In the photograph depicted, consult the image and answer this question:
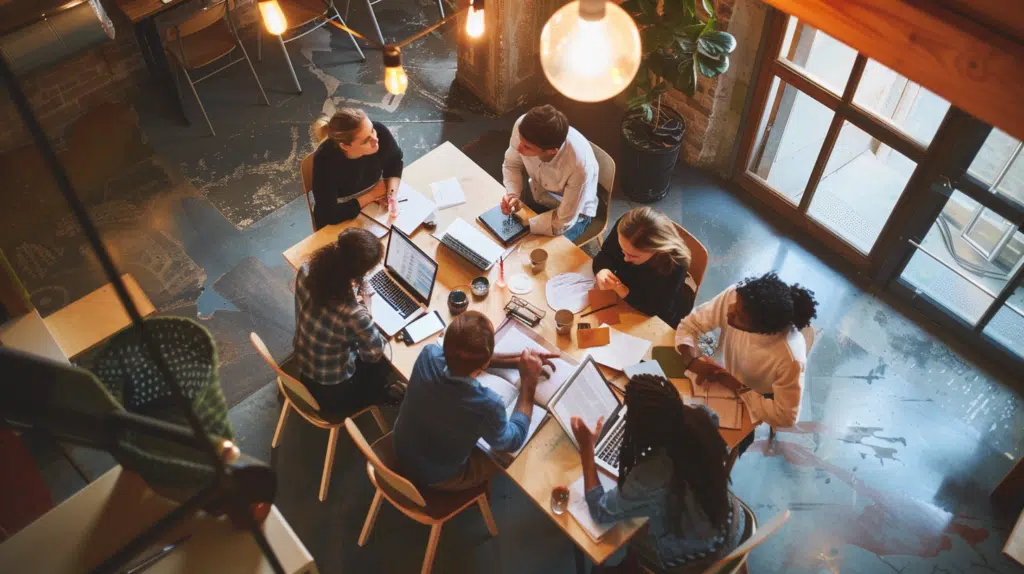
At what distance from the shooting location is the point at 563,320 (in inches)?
141

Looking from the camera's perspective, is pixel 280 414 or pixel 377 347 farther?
pixel 280 414

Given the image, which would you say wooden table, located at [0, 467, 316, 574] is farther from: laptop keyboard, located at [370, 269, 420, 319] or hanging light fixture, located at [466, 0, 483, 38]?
hanging light fixture, located at [466, 0, 483, 38]

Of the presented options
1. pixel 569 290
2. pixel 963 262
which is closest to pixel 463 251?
pixel 569 290

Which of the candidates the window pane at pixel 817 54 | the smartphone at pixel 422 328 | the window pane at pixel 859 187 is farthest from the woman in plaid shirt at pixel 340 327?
the window pane at pixel 859 187

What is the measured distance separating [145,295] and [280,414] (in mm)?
1334

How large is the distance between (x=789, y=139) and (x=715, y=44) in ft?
4.02

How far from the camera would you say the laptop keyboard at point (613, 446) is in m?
3.21

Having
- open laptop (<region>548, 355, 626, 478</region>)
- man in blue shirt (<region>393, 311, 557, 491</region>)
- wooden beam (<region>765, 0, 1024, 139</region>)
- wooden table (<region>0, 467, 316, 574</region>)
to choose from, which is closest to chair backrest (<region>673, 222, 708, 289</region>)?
open laptop (<region>548, 355, 626, 478</region>)

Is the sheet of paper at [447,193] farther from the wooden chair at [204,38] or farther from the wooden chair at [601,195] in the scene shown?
the wooden chair at [204,38]

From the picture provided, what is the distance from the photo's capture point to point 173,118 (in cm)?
613

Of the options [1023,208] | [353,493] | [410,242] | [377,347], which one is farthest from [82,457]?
[1023,208]

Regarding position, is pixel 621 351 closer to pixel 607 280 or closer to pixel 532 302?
pixel 607 280

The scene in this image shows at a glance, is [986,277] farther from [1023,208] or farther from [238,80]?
[238,80]

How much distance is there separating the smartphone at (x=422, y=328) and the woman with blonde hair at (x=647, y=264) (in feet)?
2.75
